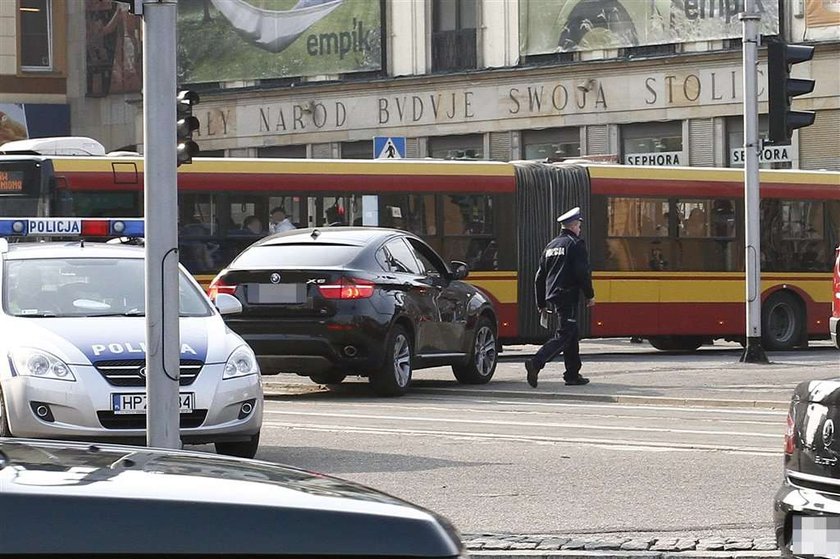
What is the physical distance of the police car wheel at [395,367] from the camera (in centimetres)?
1722

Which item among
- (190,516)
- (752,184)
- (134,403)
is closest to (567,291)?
(752,184)

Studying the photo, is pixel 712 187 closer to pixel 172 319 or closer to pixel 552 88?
pixel 552 88

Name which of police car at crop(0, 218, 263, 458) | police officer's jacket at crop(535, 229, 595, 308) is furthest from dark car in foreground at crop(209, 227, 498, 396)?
police car at crop(0, 218, 263, 458)

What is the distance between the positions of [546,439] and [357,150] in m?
34.8

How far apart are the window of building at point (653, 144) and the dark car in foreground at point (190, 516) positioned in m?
39.7

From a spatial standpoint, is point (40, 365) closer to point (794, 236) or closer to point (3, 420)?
point (3, 420)

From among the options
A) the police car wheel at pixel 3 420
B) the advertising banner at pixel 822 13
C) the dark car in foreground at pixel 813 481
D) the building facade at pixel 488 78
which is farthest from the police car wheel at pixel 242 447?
the advertising banner at pixel 822 13

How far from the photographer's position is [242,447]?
11641 millimetres

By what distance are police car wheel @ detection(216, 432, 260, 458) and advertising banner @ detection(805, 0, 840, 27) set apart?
29.9 metres

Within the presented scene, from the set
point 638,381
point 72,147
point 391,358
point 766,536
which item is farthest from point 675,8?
point 766,536

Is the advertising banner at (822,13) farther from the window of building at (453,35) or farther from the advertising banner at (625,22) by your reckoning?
the window of building at (453,35)

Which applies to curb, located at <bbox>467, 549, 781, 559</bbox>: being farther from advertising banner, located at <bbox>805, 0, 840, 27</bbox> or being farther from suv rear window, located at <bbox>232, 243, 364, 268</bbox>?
advertising banner, located at <bbox>805, 0, 840, 27</bbox>

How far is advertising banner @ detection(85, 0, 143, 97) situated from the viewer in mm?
53938

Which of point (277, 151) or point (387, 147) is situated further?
point (277, 151)
